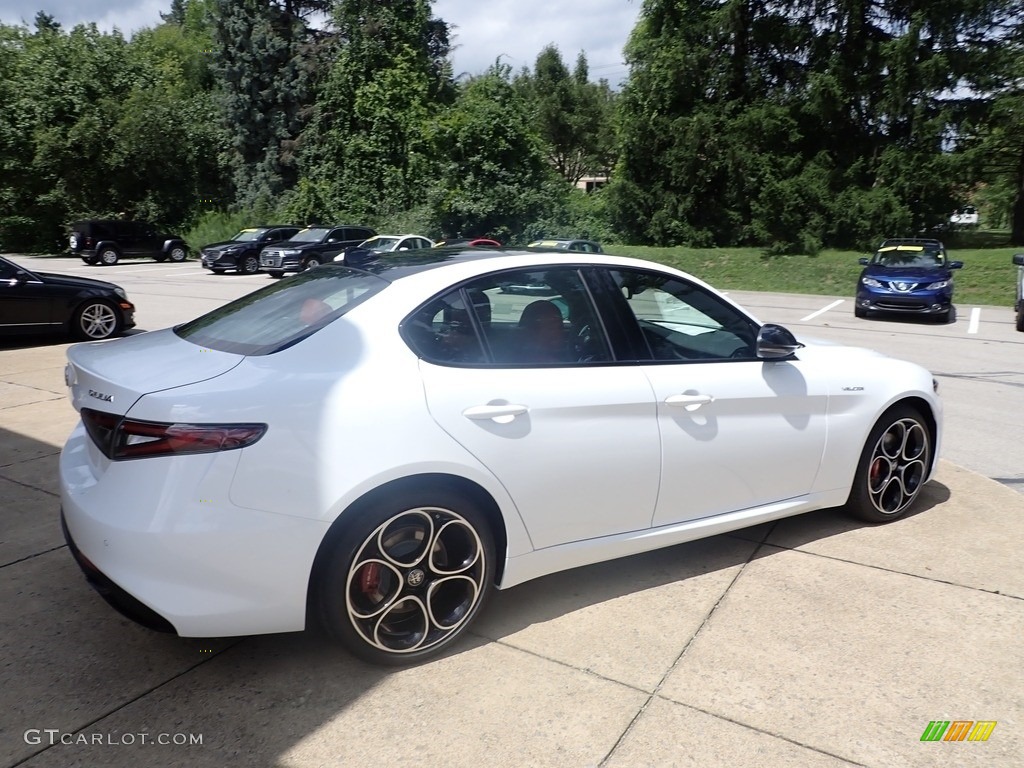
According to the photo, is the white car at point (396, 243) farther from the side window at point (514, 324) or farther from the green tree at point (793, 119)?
the side window at point (514, 324)

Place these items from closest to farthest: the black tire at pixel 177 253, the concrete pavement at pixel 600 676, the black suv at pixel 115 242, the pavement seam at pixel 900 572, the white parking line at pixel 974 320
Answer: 1. the concrete pavement at pixel 600 676
2. the pavement seam at pixel 900 572
3. the white parking line at pixel 974 320
4. the black suv at pixel 115 242
5. the black tire at pixel 177 253

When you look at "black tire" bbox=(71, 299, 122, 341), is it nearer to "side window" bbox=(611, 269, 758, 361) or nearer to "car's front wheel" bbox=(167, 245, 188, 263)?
"side window" bbox=(611, 269, 758, 361)

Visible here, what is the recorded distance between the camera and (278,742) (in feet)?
8.63

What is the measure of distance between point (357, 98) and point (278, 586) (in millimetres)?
38296

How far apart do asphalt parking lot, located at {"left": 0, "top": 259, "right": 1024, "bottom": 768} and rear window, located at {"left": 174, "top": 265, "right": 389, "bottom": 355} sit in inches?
47.5

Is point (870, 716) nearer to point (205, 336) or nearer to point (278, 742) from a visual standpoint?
point (278, 742)

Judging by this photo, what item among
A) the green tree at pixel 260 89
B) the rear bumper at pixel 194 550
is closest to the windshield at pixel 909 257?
the rear bumper at pixel 194 550

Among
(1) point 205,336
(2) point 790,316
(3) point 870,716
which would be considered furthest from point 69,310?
(2) point 790,316

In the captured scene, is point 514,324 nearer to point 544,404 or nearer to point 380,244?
point 544,404

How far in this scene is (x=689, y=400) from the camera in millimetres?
3584

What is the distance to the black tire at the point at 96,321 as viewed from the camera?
412 inches

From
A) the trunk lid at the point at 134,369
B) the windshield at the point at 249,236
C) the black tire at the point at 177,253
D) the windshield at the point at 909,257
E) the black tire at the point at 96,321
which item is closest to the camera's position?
the trunk lid at the point at 134,369

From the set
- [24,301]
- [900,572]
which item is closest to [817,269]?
[24,301]

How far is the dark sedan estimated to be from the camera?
995 cm
